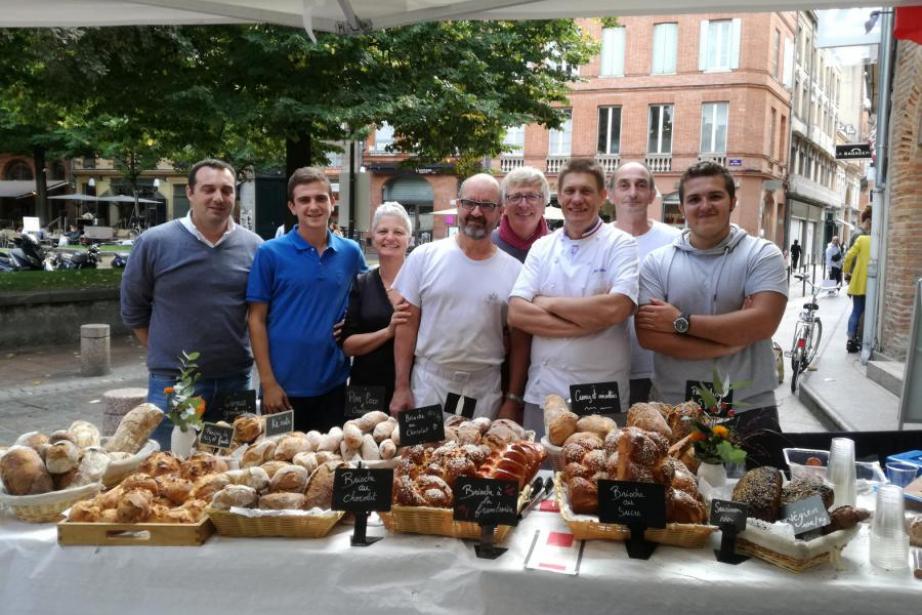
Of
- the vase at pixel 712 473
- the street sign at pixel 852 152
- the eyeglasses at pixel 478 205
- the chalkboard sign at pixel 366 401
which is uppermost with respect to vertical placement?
the street sign at pixel 852 152

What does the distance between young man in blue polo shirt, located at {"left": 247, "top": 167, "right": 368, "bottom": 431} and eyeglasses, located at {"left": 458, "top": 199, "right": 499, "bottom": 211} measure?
77 centimetres

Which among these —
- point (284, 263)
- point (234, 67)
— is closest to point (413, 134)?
point (234, 67)

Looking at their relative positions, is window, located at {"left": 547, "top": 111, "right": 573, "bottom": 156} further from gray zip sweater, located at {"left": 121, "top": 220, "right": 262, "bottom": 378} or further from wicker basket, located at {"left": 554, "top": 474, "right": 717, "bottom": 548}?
wicker basket, located at {"left": 554, "top": 474, "right": 717, "bottom": 548}

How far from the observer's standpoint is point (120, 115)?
36.3 ft

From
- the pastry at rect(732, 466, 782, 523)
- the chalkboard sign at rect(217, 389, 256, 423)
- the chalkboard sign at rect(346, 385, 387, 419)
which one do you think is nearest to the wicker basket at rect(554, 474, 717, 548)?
the pastry at rect(732, 466, 782, 523)

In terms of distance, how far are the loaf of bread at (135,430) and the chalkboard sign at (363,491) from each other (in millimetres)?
1060

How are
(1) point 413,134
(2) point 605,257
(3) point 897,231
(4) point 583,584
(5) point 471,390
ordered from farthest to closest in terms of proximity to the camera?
(1) point 413,134 → (3) point 897,231 → (5) point 471,390 → (2) point 605,257 → (4) point 583,584

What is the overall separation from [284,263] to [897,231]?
26.4 feet

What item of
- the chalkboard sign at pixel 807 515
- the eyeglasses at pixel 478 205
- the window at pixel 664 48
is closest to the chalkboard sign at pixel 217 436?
the eyeglasses at pixel 478 205

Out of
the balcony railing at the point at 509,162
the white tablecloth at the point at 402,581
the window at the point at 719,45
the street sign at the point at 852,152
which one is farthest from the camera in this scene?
the balcony railing at the point at 509,162

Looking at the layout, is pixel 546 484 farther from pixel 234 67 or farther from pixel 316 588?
pixel 234 67

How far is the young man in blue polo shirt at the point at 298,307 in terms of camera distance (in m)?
3.66

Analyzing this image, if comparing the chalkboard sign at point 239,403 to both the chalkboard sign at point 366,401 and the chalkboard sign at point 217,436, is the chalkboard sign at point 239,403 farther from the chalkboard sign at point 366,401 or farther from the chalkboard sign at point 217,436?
the chalkboard sign at point 366,401

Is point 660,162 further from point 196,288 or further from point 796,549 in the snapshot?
point 796,549
